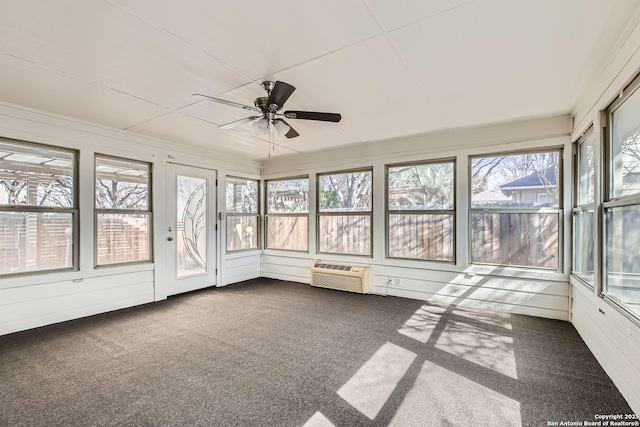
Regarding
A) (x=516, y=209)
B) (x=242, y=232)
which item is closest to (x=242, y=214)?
(x=242, y=232)

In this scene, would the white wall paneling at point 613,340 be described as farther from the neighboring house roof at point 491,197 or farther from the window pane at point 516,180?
the neighboring house roof at point 491,197

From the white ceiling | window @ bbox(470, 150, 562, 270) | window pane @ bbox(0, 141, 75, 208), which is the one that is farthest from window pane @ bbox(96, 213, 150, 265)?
window @ bbox(470, 150, 562, 270)

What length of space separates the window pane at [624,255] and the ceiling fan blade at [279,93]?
2642mm

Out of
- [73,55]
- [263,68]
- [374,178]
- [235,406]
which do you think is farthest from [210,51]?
[374,178]

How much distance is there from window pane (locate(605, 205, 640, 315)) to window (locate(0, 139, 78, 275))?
18.1 ft

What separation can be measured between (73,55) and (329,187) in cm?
399

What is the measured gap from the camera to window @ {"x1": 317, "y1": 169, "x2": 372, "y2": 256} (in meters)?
5.16

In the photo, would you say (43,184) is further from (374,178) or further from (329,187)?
(374,178)

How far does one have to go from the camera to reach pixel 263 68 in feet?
7.88

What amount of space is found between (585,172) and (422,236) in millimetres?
2075

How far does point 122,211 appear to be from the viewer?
417 centimetres

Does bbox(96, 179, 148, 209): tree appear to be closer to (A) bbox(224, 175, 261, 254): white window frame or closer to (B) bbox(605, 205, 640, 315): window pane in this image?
(A) bbox(224, 175, 261, 254): white window frame

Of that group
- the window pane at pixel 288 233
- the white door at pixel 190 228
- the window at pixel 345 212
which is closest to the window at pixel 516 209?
the window at pixel 345 212

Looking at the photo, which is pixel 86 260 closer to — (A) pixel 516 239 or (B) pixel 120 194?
(B) pixel 120 194
